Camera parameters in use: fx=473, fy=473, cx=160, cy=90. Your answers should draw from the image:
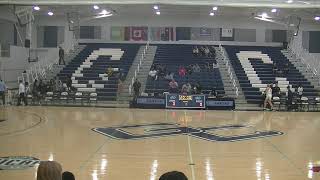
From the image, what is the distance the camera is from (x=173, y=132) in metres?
14.7

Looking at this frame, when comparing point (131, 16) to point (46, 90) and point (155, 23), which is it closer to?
point (155, 23)

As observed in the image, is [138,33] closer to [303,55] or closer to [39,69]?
[39,69]

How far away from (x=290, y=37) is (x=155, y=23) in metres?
10.3

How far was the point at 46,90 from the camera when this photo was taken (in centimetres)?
2645

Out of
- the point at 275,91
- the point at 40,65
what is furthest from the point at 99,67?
the point at 275,91

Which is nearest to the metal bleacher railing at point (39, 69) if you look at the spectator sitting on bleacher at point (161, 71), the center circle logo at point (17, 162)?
the spectator sitting on bleacher at point (161, 71)

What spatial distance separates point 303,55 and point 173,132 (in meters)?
21.9

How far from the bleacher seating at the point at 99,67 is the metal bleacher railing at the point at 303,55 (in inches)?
450

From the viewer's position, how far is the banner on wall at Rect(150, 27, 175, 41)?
36031 mm

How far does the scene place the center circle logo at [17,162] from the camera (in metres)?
8.99

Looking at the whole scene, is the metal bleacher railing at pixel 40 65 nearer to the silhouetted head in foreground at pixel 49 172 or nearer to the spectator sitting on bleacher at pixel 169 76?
the spectator sitting on bleacher at pixel 169 76

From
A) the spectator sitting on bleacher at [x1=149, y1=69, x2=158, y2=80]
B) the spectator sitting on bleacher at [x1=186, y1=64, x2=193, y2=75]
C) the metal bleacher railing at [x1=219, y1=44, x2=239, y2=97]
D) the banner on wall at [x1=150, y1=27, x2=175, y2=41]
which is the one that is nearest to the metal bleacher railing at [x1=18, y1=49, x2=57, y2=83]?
the spectator sitting on bleacher at [x1=149, y1=69, x2=158, y2=80]

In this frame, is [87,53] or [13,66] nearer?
[13,66]

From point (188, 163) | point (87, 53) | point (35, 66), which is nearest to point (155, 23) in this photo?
point (87, 53)
